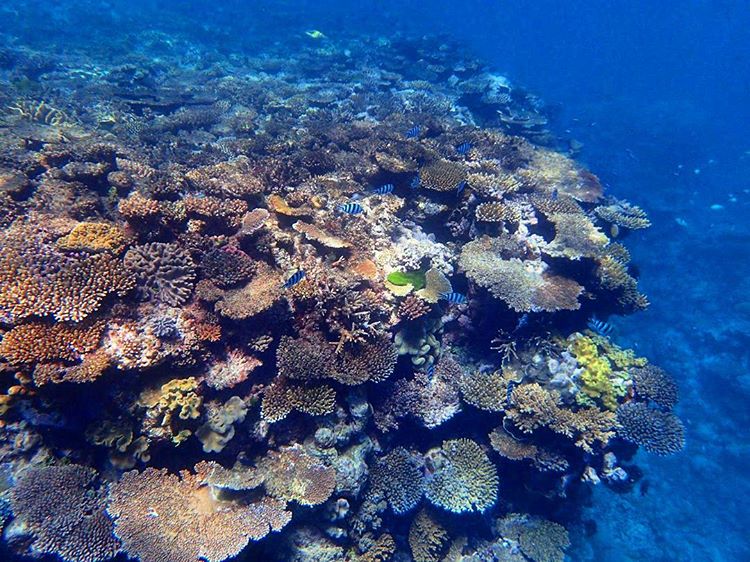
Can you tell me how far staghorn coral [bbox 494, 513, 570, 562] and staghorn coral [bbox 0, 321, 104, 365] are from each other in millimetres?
7855

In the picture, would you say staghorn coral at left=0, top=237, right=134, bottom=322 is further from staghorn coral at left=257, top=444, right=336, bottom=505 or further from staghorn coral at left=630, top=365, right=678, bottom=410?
staghorn coral at left=630, top=365, right=678, bottom=410

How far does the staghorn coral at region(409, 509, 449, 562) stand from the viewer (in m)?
6.76

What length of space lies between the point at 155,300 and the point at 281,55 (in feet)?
87.9

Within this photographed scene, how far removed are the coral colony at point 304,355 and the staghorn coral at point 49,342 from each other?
0.8 inches

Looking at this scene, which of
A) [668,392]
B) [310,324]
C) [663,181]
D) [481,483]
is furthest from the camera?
[663,181]

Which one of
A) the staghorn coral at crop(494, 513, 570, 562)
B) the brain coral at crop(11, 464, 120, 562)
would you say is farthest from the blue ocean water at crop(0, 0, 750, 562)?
the brain coral at crop(11, 464, 120, 562)

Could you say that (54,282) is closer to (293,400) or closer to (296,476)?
(293,400)

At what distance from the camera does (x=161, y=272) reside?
526cm

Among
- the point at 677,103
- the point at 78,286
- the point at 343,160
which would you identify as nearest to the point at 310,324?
the point at 78,286

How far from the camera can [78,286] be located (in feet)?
15.3

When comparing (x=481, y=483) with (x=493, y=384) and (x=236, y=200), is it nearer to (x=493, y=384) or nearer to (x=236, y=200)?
(x=493, y=384)

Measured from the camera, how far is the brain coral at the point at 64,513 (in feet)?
13.4

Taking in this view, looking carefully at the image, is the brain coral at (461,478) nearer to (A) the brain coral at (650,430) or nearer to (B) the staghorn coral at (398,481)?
(B) the staghorn coral at (398,481)

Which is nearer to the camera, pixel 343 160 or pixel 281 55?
pixel 343 160
